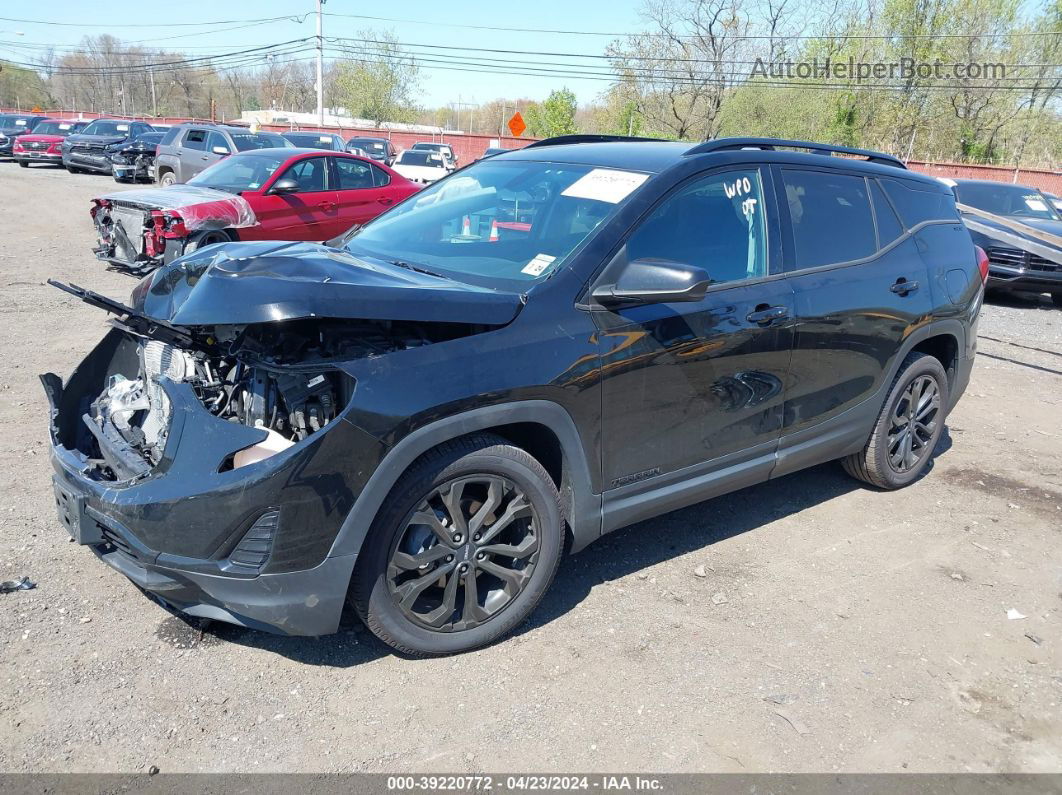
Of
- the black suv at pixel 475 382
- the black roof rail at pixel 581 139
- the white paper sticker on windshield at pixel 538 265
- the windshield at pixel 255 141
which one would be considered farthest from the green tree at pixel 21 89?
the white paper sticker on windshield at pixel 538 265

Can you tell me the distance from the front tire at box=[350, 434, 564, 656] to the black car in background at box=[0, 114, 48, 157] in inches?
1311

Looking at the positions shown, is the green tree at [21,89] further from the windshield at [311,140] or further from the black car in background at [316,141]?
the black car in background at [316,141]

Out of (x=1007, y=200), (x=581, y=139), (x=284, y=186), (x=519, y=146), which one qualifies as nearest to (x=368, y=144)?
(x=519, y=146)

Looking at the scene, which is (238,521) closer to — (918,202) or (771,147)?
(771,147)

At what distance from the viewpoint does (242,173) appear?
10797mm

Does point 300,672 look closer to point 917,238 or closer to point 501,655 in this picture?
point 501,655

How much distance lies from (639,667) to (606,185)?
202cm

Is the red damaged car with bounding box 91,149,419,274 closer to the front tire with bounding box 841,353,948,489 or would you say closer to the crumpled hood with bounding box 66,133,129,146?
the front tire with bounding box 841,353,948,489

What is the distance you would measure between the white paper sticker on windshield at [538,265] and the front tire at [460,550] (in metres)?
0.71

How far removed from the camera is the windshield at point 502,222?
340cm

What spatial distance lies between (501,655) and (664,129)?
43524mm

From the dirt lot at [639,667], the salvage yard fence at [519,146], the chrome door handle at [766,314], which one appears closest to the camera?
the dirt lot at [639,667]

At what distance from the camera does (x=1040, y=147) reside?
4125cm

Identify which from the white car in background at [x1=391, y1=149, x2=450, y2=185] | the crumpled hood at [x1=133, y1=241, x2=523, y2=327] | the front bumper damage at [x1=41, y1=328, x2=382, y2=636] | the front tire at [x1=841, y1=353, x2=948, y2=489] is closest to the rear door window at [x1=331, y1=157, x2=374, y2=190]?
the front tire at [x1=841, y1=353, x2=948, y2=489]
